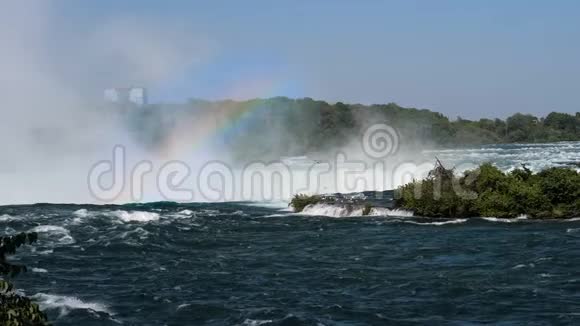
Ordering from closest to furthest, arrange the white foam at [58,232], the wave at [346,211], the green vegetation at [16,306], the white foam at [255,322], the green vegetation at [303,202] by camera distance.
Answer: the green vegetation at [16,306]
the white foam at [255,322]
the white foam at [58,232]
the wave at [346,211]
the green vegetation at [303,202]

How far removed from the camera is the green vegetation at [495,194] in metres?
38.8

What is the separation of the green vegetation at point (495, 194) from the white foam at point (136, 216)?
1432 centimetres

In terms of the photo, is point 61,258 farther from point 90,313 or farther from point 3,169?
point 3,169

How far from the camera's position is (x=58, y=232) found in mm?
38375

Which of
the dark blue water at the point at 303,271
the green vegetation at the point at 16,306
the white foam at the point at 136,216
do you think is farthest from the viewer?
the white foam at the point at 136,216

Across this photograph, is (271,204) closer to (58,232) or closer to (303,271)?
(58,232)

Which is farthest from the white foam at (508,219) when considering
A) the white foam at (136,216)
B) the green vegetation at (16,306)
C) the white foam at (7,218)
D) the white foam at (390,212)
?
the green vegetation at (16,306)

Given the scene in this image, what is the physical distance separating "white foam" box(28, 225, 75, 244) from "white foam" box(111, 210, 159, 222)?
431 centimetres

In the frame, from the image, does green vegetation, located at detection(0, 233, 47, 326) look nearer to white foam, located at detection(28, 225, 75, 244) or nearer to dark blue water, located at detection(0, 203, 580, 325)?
dark blue water, located at detection(0, 203, 580, 325)

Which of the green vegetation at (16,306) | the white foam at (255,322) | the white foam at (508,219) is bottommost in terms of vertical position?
the white foam at (255,322)

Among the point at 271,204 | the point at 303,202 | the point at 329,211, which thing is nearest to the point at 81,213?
the point at 303,202

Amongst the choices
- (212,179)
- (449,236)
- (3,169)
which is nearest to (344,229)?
(449,236)

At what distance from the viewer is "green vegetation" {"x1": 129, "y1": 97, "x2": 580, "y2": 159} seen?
102 metres

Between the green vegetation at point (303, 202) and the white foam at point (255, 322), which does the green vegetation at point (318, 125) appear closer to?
the green vegetation at point (303, 202)
